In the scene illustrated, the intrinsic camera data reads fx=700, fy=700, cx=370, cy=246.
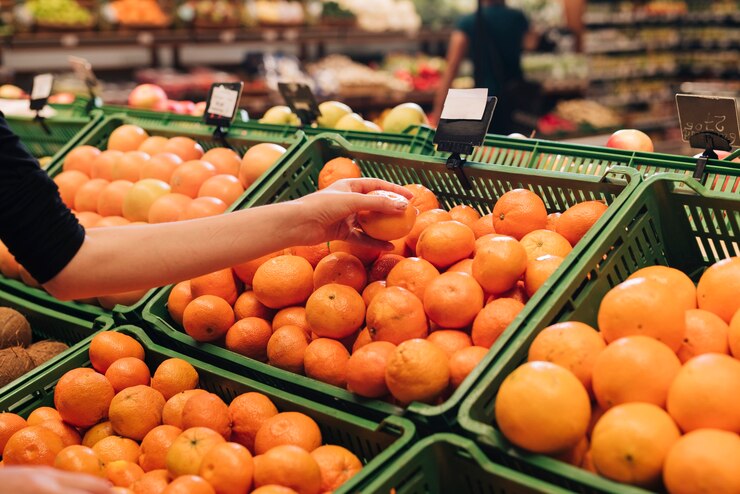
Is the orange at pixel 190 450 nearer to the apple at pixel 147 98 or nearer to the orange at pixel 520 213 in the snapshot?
the orange at pixel 520 213

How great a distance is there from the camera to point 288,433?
1449mm

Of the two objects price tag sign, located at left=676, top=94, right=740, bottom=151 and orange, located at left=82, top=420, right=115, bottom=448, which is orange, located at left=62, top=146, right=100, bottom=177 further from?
price tag sign, located at left=676, top=94, right=740, bottom=151

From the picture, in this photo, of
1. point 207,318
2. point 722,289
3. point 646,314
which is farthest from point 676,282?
point 207,318

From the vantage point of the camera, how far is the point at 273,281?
5.80ft

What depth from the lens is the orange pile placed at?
1070 millimetres

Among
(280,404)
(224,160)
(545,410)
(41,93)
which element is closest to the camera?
(545,410)

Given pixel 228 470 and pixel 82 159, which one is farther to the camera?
pixel 82 159

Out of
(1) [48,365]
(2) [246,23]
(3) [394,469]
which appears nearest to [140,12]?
(2) [246,23]

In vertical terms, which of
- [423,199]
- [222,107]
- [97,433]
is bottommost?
[97,433]

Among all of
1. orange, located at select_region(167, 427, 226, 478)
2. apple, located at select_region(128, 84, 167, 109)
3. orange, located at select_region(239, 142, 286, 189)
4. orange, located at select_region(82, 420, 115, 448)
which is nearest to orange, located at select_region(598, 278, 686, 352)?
orange, located at select_region(167, 427, 226, 478)

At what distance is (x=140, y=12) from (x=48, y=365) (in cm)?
522

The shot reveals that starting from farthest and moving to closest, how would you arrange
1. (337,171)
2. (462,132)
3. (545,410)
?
(337,171) < (462,132) < (545,410)

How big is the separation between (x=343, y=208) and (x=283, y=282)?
0.88 ft

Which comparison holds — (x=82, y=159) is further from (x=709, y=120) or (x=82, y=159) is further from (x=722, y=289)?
(x=722, y=289)
